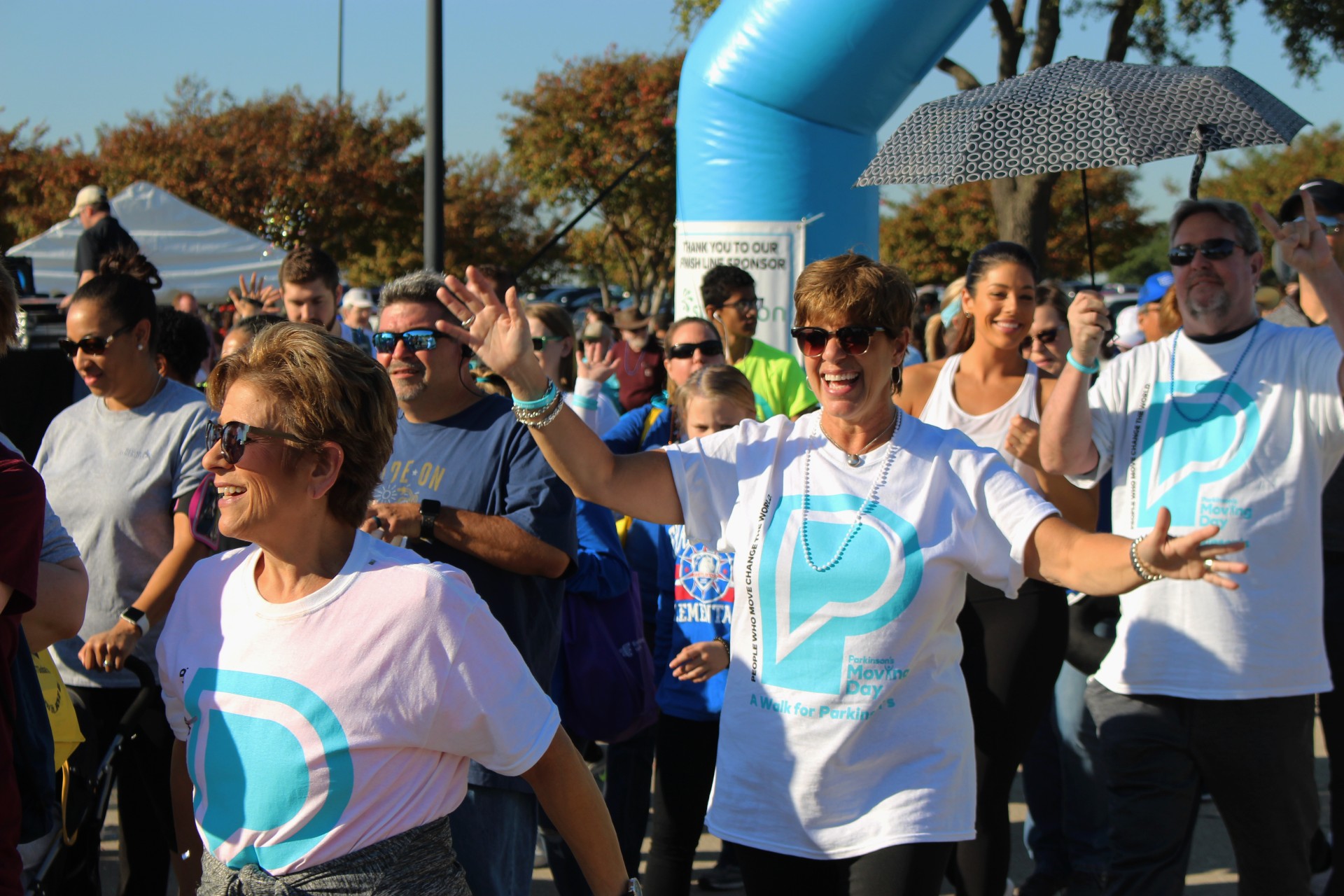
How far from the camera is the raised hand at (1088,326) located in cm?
351

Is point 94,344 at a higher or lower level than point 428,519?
higher

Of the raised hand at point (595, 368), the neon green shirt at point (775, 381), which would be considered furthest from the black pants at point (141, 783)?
the neon green shirt at point (775, 381)

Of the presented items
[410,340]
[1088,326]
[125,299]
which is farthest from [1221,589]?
[125,299]

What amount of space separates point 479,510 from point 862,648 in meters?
1.18

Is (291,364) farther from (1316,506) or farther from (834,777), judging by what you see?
(1316,506)

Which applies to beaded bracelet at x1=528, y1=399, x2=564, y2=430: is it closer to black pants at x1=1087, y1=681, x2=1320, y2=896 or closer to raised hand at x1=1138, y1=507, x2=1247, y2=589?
raised hand at x1=1138, y1=507, x2=1247, y2=589

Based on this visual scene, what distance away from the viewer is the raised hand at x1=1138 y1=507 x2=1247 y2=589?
2258mm

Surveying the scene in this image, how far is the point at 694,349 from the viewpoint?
5441 mm

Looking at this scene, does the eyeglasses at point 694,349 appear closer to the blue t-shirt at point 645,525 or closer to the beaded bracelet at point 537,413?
the blue t-shirt at point 645,525

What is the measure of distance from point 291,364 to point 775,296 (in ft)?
19.8

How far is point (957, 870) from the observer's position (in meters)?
3.84

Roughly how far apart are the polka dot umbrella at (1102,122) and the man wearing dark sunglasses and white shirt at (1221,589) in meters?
0.55

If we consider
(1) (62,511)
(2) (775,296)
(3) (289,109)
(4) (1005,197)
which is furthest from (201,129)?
(1) (62,511)

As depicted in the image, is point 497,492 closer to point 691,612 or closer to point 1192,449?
point 691,612
